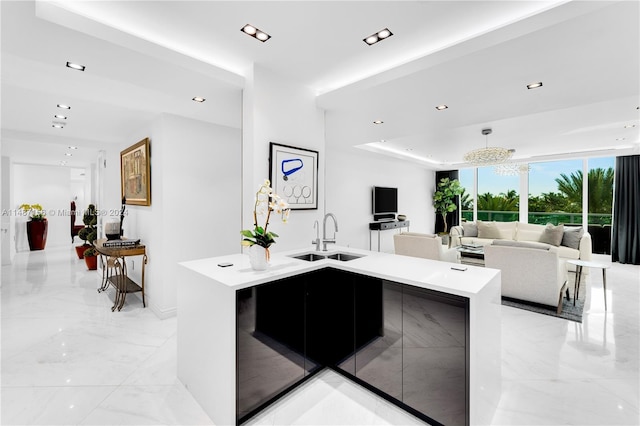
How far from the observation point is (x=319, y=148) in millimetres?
3018

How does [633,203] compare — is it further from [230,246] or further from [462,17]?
[230,246]

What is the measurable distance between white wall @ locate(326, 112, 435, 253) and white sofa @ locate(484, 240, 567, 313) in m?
2.87

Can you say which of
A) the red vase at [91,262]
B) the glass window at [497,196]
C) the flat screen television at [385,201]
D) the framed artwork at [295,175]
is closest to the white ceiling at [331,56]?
the framed artwork at [295,175]

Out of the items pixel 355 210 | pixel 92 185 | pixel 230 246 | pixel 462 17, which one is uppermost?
pixel 462 17

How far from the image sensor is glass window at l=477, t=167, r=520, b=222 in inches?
316

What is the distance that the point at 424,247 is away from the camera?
453 centimetres

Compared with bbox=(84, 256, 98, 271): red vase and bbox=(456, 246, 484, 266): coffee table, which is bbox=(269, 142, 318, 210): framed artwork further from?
bbox=(84, 256, 98, 271): red vase

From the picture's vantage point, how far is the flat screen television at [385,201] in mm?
6945

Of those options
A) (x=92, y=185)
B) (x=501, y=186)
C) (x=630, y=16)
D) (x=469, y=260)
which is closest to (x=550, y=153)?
(x=501, y=186)

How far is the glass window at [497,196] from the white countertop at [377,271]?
7098 millimetres

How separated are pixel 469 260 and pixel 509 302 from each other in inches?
53.9

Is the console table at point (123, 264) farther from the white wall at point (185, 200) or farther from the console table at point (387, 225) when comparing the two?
the console table at point (387, 225)

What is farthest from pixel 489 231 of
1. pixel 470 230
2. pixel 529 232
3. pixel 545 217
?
pixel 545 217

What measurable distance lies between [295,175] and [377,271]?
129cm
